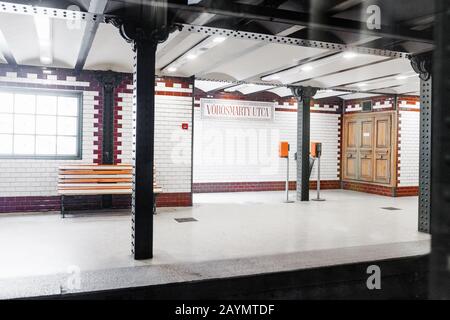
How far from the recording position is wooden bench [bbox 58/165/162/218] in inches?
293

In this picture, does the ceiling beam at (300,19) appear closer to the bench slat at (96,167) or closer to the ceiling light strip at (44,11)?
the ceiling light strip at (44,11)

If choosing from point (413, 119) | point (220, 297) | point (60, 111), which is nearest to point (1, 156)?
point (60, 111)

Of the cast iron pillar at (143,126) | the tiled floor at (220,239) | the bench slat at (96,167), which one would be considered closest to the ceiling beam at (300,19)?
the cast iron pillar at (143,126)

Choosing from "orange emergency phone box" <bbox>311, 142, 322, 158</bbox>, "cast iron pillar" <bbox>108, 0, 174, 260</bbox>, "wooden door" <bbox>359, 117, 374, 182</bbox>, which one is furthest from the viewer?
"wooden door" <bbox>359, 117, 374, 182</bbox>

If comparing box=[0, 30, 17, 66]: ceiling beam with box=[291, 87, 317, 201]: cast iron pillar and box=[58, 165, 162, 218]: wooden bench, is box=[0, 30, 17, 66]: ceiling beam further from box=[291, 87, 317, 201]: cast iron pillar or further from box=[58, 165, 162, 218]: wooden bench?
box=[291, 87, 317, 201]: cast iron pillar

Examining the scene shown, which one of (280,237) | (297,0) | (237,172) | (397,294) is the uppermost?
(297,0)

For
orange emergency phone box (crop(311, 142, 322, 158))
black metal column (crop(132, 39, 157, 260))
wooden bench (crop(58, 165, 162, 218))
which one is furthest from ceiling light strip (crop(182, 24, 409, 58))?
orange emergency phone box (crop(311, 142, 322, 158))

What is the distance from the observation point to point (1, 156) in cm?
753

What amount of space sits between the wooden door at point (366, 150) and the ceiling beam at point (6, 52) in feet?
30.2

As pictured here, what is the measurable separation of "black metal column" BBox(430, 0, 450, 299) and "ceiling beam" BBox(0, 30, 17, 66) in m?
6.01

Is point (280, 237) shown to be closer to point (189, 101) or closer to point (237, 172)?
point (189, 101)

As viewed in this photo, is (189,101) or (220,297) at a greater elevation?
(189,101)

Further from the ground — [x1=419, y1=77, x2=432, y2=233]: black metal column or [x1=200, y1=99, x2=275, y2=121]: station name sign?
[x1=200, y1=99, x2=275, y2=121]: station name sign

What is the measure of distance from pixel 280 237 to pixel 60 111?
16.5ft
